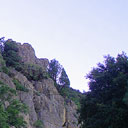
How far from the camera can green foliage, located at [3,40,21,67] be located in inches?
2148

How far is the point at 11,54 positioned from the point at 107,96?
3935 cm

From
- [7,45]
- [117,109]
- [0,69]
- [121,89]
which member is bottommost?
[117,109]

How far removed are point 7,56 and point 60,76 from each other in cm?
1399

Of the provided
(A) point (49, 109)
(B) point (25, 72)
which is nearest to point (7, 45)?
(B) point (25, 72)

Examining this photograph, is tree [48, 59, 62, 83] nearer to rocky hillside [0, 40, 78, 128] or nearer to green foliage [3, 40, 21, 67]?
rocky hillside [0, 40, 78, 128]

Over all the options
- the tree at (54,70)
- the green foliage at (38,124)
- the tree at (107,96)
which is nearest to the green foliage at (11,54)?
the tree at (54,70)

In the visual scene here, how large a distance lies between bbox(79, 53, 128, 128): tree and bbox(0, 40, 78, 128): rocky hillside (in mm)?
19423

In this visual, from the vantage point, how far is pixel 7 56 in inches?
2245

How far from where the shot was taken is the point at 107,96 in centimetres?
1994

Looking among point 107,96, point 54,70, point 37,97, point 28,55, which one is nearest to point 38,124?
point 37,97

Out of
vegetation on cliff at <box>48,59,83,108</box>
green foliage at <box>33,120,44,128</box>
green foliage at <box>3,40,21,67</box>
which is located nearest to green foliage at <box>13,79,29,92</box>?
green foliage at <box>33,120,44,128</box>

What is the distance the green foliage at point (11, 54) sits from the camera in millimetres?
54569

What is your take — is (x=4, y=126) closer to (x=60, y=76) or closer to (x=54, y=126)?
(x=54, y=126)

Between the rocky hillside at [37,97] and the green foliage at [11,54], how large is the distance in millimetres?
1088
